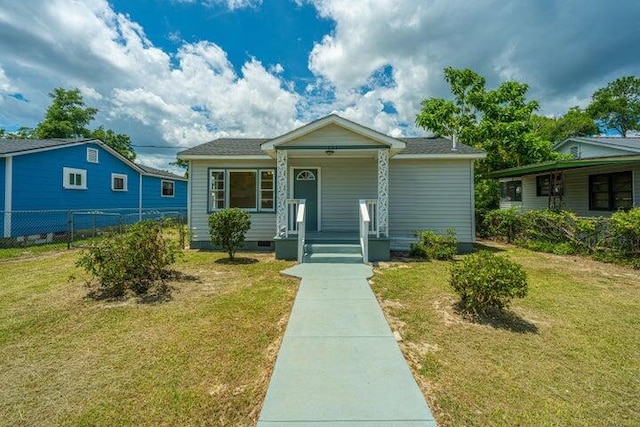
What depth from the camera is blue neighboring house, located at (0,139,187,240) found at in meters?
11.3

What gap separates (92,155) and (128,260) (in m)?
12.9

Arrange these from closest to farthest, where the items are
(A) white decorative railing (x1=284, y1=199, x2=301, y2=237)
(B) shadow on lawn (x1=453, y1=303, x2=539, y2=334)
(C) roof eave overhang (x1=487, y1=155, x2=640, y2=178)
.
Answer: (B) shadow on lawn (x1=453, y1=303, x2=539, y2=334) → (A) white decorative railing (x1=284, y1=199, x2=301, y2=237) → (C) roof eave overhang (x1=487, y1=155, x2=640, y2=178)

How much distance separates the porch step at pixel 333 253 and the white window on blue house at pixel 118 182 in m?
13.4

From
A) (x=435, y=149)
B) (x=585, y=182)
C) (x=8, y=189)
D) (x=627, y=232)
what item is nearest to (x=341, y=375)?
(x=435, y=149)

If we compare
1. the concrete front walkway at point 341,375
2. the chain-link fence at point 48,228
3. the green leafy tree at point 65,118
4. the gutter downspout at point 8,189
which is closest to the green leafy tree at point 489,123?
the concrete front walkway at point 341,375

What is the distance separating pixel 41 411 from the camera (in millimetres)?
2404

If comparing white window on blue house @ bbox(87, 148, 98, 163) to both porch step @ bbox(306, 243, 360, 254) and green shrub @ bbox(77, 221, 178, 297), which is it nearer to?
green shrub @ bbox(77, 221, 178, 297)

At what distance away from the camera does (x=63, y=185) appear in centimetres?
1334

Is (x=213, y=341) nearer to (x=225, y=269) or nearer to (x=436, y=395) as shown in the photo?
(x=436, y=395)

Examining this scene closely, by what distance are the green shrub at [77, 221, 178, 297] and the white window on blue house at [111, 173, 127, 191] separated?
1278cm

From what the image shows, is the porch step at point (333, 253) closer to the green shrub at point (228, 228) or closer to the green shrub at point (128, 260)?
the green shrub at point (228, 228)

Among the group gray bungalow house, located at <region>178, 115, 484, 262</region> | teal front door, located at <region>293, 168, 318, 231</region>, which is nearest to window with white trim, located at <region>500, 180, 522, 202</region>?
gray bungalow house, located at <region>178, 115, 484, 262</region>

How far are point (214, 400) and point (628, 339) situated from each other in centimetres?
483

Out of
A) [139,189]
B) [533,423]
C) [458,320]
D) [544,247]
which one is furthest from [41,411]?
[139,189]
